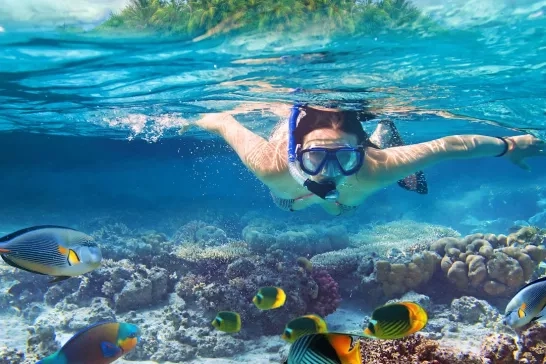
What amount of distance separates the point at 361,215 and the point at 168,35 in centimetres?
3231

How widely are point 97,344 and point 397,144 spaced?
1082cm

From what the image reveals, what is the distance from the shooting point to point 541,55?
8867 millimetres

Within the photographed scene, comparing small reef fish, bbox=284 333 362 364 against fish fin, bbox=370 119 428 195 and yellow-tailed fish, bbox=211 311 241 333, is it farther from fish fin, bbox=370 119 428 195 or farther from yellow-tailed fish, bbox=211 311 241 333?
fish fin, bbox=370 119 428 195

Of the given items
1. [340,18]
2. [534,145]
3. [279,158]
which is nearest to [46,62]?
[279,158]

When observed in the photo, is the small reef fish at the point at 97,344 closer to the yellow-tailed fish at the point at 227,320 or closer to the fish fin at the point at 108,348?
the fish fin at the point at 108,348

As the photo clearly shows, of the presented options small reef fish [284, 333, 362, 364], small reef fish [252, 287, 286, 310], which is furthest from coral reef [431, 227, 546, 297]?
small reef fish [284, 333, 362, 364]

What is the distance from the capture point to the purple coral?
9172 millimetres

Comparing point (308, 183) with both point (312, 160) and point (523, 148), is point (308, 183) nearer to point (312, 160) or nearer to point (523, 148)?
point (312, 160)

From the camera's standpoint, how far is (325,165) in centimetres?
657

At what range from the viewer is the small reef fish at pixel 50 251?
9.81ft

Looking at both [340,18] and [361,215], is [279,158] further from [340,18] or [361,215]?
[361,215]

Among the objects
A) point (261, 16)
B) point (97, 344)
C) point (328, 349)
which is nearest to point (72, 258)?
point (97, 344)

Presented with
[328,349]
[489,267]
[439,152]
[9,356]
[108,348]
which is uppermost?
[328,349]

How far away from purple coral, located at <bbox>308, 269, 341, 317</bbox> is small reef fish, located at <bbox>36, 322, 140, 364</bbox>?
6431mm
